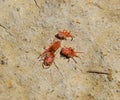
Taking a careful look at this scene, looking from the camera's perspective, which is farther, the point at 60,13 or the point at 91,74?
the point at 60,13

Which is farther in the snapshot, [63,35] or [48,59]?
[63,35]

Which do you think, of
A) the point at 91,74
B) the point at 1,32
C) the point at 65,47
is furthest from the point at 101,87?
the point at 1,32

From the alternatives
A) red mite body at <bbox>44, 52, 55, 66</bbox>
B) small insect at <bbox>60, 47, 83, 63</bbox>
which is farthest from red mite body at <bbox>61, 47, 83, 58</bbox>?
red mite body at <bbox>44, 52, 55, 66</bbox>

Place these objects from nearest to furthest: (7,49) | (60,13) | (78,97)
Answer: (78,97) < (7,49) < (60,13)

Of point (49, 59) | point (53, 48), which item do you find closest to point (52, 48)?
point (53, 48)

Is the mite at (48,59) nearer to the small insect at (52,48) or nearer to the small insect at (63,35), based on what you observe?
the small insect at (52,48)

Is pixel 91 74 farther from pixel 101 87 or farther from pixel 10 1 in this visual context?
pixel 10 1

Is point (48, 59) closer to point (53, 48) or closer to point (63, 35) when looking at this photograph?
point (53, 48)

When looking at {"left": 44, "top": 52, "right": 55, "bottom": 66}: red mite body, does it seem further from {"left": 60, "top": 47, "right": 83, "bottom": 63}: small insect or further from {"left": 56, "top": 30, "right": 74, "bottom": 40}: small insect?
{"left": 56, "top": 30, "right": 74, "bottom": 40}: small insect
